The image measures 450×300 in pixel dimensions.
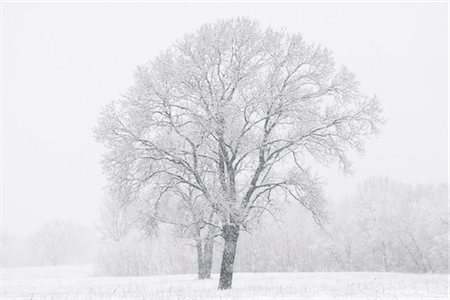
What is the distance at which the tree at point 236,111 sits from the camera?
20.2 m

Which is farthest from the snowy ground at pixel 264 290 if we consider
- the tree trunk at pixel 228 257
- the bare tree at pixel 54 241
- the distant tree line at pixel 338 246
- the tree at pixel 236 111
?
the bare tree at pixel 54 241

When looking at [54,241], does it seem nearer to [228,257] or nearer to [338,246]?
[338,246]

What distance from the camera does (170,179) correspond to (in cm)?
2209

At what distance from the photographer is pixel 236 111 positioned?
1962 centimetres

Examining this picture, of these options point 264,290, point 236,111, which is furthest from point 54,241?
point 236,111

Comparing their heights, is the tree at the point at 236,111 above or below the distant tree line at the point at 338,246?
above

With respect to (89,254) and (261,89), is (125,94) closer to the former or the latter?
(261,89)

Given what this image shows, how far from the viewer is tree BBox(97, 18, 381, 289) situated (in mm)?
20188

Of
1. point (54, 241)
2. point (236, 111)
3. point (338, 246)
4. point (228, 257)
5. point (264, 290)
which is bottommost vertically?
point (54, 241)

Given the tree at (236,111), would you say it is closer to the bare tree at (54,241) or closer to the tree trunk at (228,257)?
the tree trunk at (228,257)

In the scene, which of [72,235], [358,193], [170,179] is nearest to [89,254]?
[72,235]

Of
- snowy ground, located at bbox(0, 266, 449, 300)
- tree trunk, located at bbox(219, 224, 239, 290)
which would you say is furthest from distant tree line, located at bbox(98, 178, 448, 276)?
tree trunk, located at bbox(219, 224, 239, 290)

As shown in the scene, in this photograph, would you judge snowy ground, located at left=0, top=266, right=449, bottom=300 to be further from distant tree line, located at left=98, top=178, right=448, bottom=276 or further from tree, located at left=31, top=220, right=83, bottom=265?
tree, located at left=31, top=220, right=83, bottom=265

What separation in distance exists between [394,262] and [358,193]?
10075 mm
